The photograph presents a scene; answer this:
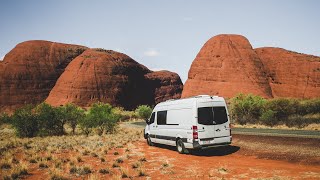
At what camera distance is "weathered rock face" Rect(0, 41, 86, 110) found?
3543 inches

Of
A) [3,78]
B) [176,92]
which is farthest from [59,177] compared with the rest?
[176,92]

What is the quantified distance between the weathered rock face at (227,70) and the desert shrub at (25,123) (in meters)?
52.1

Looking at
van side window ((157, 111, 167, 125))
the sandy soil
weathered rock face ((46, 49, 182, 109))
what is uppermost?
weathered rock face ((46, 49, 182, 109))

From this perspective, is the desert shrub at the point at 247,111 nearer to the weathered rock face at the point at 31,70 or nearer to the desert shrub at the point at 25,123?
the desert shrub at the point at 25,123

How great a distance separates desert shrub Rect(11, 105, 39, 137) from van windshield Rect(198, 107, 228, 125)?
22.2 metres

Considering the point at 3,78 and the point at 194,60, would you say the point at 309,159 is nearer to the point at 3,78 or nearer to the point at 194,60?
the point at 194,60

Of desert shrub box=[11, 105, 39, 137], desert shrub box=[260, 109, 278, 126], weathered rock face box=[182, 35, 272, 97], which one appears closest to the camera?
desert shrub box=[11, 105, 39, 137]

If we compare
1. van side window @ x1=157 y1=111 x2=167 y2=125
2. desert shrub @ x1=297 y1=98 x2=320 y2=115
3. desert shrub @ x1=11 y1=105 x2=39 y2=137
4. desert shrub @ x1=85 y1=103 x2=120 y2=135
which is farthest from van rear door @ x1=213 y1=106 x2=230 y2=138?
desert shrub @ x1=297 y1=98 x2=320 y2=115

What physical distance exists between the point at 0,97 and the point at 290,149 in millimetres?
92155

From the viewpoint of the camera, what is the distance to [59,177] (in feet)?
30.6

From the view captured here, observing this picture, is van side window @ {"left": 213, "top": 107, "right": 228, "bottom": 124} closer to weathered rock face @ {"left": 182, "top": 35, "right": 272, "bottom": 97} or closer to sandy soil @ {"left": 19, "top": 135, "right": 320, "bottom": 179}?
sandy soil @ {"left": 19, "top": 135, "right": 320, "bottom": 179}

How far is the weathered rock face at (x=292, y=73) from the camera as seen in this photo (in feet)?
253

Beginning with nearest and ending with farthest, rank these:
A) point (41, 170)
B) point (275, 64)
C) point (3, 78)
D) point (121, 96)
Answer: point (41, 170) → point (275, 64) → point (3, 78) → point (121, 96)

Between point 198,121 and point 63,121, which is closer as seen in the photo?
point 198,121
